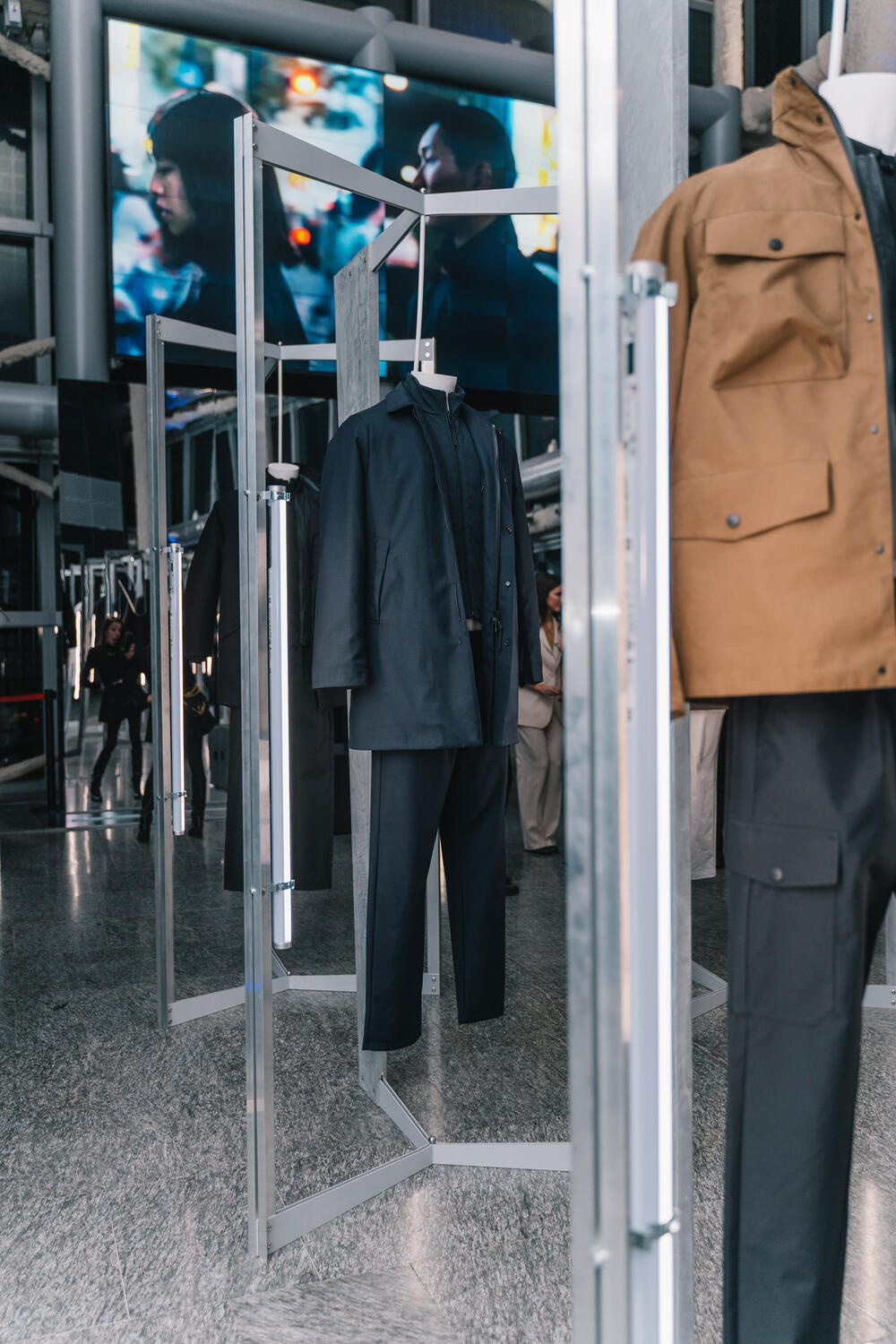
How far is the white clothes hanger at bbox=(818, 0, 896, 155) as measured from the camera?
1.19 meters

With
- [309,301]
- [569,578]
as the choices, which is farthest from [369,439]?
[309,301]

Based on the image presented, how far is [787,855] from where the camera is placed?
108cm

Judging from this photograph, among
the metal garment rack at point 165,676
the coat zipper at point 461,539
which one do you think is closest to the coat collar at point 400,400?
the coat zipper at point 461,539

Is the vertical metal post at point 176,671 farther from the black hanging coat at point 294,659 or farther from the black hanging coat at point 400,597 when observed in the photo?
the black hanging coat at point 400,597

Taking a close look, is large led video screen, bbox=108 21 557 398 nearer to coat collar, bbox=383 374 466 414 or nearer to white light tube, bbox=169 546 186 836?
white light tube, bbox=169 546 186 836

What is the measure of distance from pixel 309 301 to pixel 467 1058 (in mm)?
4436

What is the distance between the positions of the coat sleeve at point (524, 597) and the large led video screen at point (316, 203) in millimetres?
3541

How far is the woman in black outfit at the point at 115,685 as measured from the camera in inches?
238

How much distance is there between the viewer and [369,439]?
80.0 inches

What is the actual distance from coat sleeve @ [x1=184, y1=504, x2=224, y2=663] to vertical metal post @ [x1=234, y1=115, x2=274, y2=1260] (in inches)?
61.9

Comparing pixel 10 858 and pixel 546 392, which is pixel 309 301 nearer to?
pixel 546 392

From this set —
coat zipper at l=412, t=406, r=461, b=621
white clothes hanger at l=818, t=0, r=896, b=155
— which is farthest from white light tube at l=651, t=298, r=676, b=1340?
coat zipper at l=412, t=406, r=461, b=621

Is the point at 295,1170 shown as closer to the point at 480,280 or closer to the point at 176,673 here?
the point at 176,673

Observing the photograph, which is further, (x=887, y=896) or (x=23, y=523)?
(x=23, y=523)
